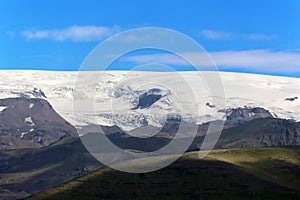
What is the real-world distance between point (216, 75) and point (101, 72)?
65.5 feet

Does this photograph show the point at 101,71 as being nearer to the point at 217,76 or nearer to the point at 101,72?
the point at 101,72

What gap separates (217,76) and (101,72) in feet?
66.1

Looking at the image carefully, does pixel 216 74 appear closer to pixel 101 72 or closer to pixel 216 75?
pixel 216 75

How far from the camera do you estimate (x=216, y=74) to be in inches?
4449

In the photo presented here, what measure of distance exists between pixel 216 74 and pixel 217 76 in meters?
0.91

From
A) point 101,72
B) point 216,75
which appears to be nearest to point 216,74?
point 216,75

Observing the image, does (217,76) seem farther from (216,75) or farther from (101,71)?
(101,71)

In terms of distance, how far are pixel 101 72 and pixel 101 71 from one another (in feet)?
2.91

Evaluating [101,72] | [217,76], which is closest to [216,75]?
[217,76]

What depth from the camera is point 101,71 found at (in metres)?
110

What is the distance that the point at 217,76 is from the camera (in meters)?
114

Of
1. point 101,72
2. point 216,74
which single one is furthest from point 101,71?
point 216,74

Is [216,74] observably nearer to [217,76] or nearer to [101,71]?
[217,76]
